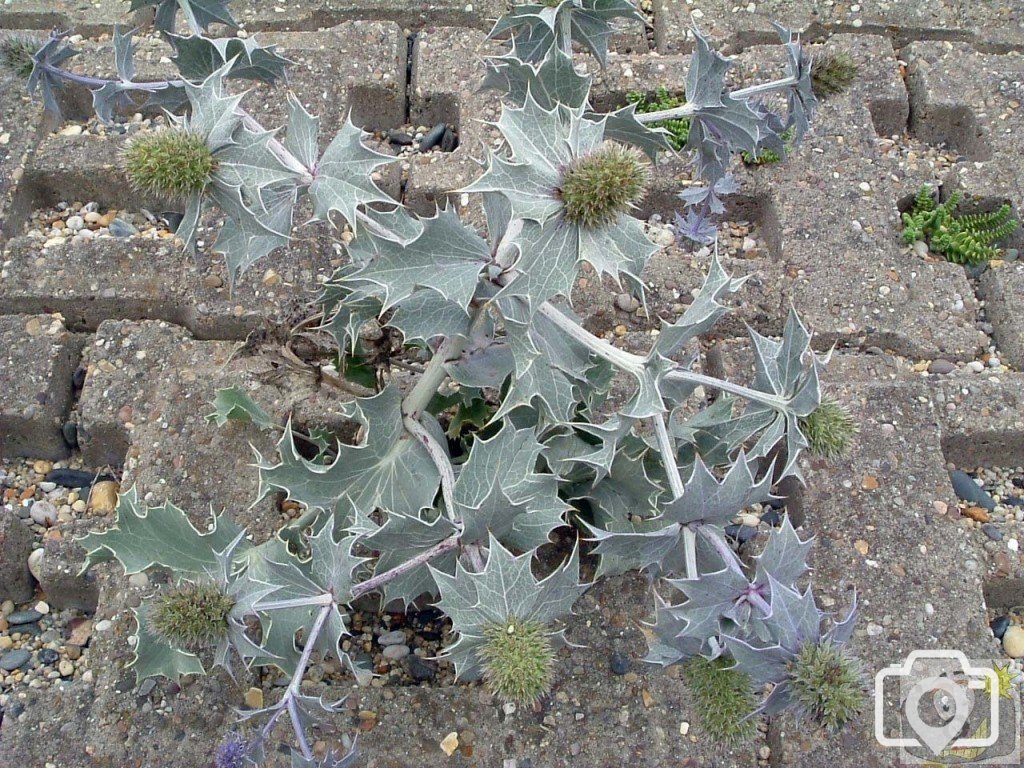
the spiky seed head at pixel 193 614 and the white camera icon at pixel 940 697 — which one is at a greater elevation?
the spiky seed head at pixel 193 614

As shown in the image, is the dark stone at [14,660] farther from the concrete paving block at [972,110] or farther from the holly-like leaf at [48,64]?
the concrete paving block at [972,110]

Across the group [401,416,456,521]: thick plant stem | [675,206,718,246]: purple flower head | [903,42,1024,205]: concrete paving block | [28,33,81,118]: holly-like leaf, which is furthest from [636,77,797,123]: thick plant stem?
[28,33,81,118]: holly-like leaf

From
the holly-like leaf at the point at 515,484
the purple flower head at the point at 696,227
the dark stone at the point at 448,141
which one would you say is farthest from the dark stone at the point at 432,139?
the holly-like leaf at the point at 515,484

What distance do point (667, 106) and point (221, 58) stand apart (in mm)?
1478

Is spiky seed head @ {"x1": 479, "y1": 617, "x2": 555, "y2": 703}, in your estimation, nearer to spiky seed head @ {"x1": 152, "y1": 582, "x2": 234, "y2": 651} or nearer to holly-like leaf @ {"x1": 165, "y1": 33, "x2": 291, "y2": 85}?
spiky seed head @ {"x1": 152, "y1": 582, "x2": 234, "y2": 651}

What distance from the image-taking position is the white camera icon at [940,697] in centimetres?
196

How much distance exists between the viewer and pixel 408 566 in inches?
60.3

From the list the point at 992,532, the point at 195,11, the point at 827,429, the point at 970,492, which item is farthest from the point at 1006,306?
the point at 195,11

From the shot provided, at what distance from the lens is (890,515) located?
2.20 meters

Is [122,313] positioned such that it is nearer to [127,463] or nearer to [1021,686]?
[127,463]

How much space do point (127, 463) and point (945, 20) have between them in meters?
3.05

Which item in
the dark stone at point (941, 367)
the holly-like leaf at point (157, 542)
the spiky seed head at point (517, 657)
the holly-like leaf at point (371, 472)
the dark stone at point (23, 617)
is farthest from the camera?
the dark stone at point (941, 367)

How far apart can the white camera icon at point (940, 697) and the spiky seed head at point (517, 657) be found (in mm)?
986

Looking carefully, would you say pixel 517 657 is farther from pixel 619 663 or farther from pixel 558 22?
pixel 558 22
